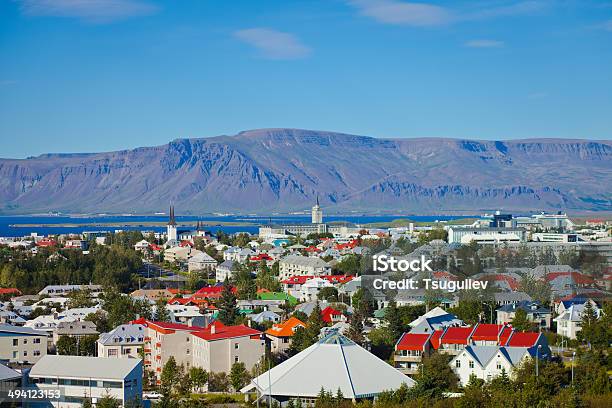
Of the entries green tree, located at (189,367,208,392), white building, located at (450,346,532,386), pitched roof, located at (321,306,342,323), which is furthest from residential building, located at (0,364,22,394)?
pitched roof, located at (321,306,342,323)

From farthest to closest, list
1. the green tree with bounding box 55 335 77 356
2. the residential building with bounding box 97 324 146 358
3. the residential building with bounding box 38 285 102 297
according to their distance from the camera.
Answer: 1. the residential building with bounding box 38 285 102 297
2. the green tree with bounding box 55 335 77 356
3. the residential building with bounding box 97 324 146 358

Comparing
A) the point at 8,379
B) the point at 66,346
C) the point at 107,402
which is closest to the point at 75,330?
the point at 66,346

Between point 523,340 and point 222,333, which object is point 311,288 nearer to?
point 222,333

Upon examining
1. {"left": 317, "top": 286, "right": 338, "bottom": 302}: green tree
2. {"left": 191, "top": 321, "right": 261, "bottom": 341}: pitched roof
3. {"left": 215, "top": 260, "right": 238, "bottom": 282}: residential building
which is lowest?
{"left": 191, "top": 321, "right": 261, "bottom": 341}: pitched roof

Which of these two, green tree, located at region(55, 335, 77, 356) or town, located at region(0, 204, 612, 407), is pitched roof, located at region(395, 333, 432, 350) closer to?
town, located at region(0, 204, 612, 407)

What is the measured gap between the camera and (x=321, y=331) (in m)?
31.9

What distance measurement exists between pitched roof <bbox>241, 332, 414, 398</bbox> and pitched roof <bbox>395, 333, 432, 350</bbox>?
3925 millimetres

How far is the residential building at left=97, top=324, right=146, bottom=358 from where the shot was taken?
97.4 feet

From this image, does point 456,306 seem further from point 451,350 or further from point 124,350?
point 124,350

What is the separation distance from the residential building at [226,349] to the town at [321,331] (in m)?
0.04

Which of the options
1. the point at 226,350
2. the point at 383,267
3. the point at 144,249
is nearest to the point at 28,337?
the point at 226,350

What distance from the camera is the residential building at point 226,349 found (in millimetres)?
27383

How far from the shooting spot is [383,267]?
47.5m

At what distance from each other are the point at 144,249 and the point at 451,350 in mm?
51230
